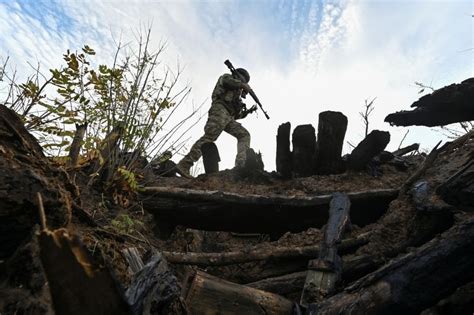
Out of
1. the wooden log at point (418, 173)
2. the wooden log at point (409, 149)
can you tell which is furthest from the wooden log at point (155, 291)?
the wooden log at point (409, 149)

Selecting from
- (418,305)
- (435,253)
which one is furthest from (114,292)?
(435,253)

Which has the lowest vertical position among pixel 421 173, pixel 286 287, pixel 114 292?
pixel 286 287

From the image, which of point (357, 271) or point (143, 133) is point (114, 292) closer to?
point (357, 271)

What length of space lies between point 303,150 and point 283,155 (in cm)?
35

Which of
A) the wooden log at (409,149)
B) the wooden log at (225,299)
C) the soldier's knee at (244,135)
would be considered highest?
the soldier's knee at (244,135)

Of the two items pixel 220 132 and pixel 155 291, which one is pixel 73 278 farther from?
pixel 220 132

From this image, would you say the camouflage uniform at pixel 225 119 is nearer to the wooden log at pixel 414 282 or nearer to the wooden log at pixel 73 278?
the wooden log at pixel 414 282

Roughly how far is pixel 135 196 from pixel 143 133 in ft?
2.92

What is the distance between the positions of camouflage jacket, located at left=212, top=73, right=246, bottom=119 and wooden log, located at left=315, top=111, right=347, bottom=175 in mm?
2686

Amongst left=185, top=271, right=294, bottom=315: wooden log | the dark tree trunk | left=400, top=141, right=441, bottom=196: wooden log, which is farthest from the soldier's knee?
left=185, top=271, right=294, bottom=315: wooden log

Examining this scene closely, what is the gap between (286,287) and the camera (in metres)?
3.35

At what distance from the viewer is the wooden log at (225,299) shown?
8.05 feet

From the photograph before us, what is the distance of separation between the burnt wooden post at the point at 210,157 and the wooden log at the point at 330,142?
1860 millimetres

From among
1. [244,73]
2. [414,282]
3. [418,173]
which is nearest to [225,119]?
[244,73]
